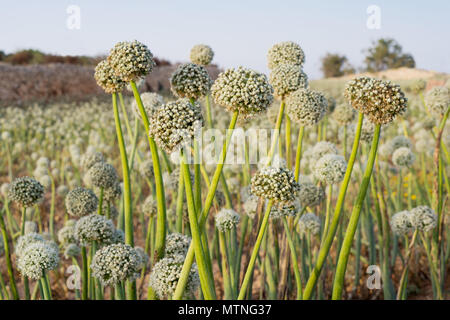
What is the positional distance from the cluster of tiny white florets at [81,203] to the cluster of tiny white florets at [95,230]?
0.33 metres

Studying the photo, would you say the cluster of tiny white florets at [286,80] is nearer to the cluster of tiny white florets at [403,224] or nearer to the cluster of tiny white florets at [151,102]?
the cluster of tiny white florets at [151,102]

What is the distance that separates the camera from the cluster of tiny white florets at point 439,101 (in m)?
2.40

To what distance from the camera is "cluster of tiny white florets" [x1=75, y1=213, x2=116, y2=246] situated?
159 centimetres

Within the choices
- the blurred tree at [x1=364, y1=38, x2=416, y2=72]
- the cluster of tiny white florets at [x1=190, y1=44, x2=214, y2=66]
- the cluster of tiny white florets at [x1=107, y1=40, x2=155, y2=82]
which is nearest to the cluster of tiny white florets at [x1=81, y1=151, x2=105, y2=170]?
the cluster of tiny white florets at [x1=190, y1=44, x2=214, y2=66]

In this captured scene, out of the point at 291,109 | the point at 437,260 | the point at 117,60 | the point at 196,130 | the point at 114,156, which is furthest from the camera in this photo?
the point at 114,156

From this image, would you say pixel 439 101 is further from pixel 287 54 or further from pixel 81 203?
pixel 81 203

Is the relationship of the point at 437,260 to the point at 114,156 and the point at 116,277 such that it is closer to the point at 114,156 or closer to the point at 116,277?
the point at 116,277

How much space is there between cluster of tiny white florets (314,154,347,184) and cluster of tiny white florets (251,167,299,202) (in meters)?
0.75

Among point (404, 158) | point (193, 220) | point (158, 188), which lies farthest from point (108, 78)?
point (404, 158)

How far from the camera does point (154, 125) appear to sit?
106 cm

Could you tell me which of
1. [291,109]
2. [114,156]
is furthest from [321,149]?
[114,156]

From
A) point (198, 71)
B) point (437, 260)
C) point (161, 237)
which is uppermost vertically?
point (198, 71)
